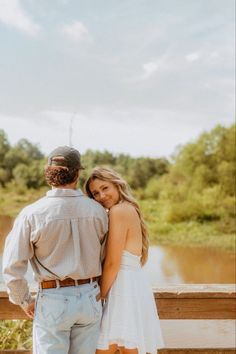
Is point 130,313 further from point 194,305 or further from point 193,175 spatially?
point 193,175

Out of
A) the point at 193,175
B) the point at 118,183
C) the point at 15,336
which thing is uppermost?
the point at 193,175

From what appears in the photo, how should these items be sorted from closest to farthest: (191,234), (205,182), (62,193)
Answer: (62,193)
(191,234)
(205,182)

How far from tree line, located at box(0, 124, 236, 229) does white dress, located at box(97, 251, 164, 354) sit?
23600 millimetres

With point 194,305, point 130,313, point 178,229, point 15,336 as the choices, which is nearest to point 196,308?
point 194,305

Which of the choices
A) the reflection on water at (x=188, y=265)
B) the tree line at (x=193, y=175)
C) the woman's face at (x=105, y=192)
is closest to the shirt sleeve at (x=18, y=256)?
the woman's face at (x=105, y=192)

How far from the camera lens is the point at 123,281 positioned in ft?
7.78

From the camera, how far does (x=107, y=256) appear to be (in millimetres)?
2322

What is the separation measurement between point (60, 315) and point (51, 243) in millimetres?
316

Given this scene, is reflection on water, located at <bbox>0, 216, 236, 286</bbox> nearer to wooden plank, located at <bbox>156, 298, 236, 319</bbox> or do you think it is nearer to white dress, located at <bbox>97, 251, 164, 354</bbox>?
wooden plank, located at <bbox>156, 298, 236, 319</bbox>

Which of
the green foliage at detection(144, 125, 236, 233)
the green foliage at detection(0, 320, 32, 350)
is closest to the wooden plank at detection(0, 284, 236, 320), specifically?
the green foliage at detection(0, 320, 32, 350)

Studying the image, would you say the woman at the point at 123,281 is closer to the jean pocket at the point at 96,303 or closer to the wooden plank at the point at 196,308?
the jean pocket at the point at 96,303

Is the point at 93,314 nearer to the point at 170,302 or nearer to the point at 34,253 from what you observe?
the point at 34,253

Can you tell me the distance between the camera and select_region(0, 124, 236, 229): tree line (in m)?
28.3

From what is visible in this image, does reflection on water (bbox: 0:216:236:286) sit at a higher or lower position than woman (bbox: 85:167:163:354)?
lower
